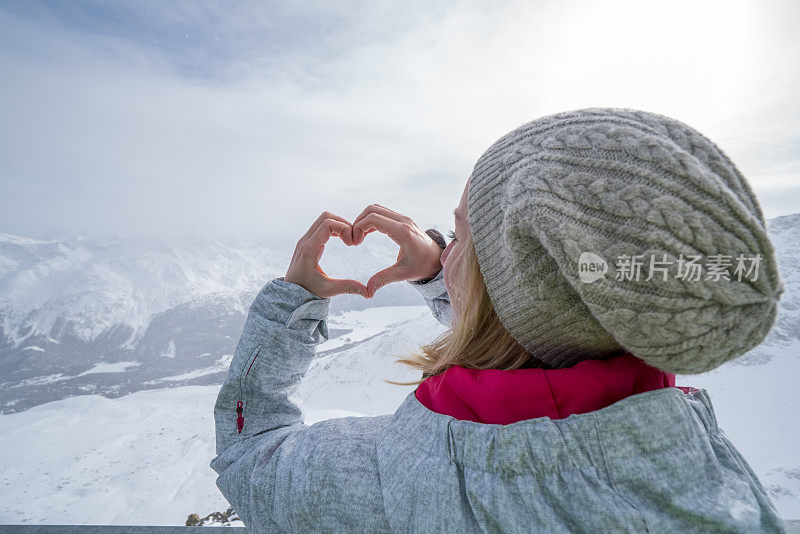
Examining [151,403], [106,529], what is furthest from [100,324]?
[106,529]

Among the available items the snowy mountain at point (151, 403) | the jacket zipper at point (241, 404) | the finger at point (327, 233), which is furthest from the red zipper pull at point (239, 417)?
the snowy mountain at point (151, 403)

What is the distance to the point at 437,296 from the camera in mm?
1339

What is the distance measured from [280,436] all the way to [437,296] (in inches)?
28.3

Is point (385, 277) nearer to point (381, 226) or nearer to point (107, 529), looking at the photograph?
point (381, 226)

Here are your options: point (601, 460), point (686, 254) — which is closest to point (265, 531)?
point (601, 460)

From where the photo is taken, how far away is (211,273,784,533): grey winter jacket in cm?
47

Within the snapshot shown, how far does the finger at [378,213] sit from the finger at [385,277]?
0.12 m

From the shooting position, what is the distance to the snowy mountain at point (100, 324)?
1789cm

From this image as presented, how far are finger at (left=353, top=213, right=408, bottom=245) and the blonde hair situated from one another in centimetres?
28

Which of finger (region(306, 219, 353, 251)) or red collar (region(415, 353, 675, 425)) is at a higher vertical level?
finger (region(306, 219, 353, 251))

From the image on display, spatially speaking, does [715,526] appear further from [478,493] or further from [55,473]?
[55,473]

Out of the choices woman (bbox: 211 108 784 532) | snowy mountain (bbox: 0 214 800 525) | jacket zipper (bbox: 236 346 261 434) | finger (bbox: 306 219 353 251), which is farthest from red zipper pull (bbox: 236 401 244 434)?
snowy mountain (bbox: 0 214 800 525)

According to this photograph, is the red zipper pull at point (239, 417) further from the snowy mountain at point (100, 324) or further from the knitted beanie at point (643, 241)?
the snowy mountain at point (100, 324)

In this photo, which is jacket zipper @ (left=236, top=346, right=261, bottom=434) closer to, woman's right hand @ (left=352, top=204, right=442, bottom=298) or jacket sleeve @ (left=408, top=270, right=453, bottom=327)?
woman's right hand @ (left=352, top=204, right=442, bottom=298)
